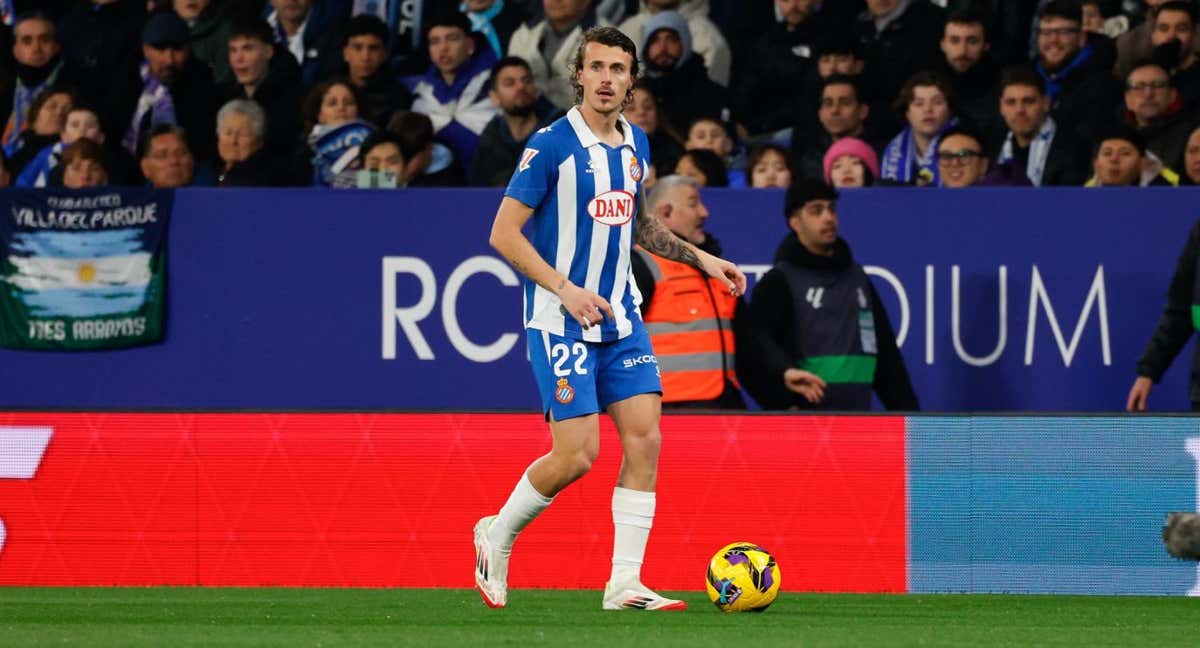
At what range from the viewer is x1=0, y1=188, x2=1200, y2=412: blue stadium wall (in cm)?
1119

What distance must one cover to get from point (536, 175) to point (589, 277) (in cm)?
39

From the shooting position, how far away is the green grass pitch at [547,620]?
21.5 ft

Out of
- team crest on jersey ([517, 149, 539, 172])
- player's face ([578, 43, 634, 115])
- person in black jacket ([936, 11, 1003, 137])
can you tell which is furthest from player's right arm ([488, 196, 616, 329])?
person in black jacket ([936, 11, 1003, 137])

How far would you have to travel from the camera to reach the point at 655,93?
12.4 meters

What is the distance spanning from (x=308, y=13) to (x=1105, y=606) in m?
7.35

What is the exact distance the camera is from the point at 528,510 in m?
7.43

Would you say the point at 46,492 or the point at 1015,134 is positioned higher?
the point at 1015,134

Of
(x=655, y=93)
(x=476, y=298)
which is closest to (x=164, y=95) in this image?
(x=476, y=298)

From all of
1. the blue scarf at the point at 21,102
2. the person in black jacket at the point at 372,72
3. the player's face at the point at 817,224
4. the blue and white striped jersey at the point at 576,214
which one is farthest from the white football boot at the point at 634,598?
the blue scarf at the point at 21,102

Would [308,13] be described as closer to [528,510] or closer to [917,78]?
[917,78]

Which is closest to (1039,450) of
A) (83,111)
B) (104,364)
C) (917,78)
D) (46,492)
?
(917,78)

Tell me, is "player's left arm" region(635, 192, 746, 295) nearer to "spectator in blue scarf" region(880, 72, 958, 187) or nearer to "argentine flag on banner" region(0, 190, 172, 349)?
"spectator in blue scarf" region(880, 72, 958, 187)

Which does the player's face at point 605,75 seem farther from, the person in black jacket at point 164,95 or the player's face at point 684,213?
the person in black jacket at point 164,95

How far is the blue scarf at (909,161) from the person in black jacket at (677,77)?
3.82 ft
